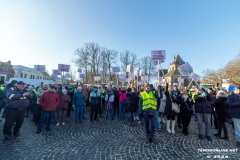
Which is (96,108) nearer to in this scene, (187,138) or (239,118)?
(187,138)

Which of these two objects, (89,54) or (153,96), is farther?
(89,54)

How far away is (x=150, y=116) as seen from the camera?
5625 mm

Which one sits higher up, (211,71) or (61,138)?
(211,71)

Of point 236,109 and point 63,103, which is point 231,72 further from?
point 63,103

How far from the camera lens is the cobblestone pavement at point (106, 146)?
4.37m

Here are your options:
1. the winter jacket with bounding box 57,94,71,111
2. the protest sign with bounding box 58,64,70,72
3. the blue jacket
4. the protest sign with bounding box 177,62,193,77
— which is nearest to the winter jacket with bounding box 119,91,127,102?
the blue jacket

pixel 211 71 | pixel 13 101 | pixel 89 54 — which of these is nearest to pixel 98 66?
pixel 89 54

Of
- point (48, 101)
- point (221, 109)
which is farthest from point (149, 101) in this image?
point (48, 101)

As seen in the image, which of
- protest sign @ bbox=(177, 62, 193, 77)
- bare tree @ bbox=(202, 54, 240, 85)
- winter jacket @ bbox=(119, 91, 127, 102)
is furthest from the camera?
bare tree @ bbox=(202, 54, 240, 85)

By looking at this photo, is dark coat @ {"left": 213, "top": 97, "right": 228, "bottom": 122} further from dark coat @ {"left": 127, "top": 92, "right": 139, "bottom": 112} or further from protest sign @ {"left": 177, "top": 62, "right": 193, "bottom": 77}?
protest sign @ {"left": 177, "top": 62, "right": 193, "bottom": 77}

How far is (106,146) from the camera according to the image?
5105 mm

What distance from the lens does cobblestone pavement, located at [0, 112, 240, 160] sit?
4.37 meters

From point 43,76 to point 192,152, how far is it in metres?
87.5

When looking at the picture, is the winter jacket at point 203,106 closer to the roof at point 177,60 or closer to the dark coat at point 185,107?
the dark coat at point 185,107
